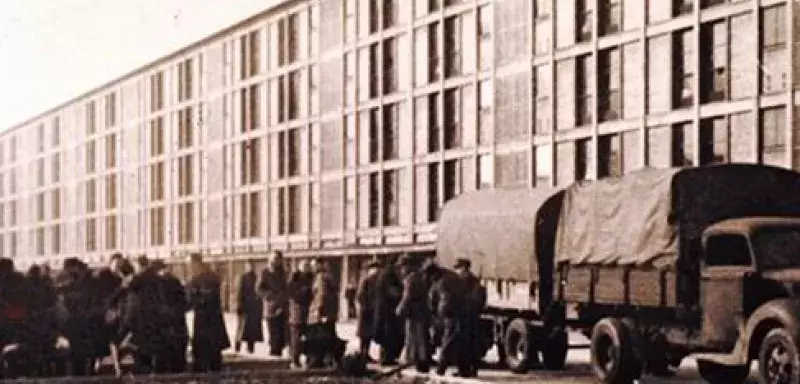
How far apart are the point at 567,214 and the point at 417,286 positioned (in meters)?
2.45

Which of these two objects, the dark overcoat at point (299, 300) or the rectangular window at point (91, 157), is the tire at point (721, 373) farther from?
the rectangular window at point (91, 157)

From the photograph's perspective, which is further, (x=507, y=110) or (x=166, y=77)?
(x=166, y=77)

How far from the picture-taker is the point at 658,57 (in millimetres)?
36625

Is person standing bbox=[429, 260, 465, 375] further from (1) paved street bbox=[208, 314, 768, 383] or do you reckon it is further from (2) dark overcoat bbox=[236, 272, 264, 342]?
(2) dark overcoat bbox=[236, 272, 264, 342]

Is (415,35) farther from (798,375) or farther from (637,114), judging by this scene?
(798,375)

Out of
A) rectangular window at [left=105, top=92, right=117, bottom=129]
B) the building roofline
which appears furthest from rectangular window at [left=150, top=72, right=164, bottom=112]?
rectangular window at [left=105, top=92, right=117, bottom=129]

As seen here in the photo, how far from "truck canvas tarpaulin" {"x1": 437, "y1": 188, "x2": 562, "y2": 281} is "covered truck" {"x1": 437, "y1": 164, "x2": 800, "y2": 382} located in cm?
4

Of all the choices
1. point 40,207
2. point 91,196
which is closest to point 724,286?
point 91,196

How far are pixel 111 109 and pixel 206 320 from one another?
2300 inches

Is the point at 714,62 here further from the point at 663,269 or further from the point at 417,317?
the point at 663,269

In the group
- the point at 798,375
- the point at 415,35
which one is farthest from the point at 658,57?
the point at 798,375

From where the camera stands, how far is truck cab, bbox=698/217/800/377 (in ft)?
48.0

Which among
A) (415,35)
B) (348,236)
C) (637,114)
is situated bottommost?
(348,236)

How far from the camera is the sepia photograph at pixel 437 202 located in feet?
56.0
